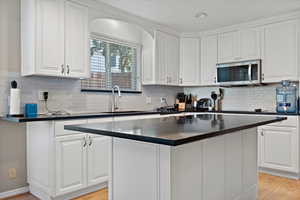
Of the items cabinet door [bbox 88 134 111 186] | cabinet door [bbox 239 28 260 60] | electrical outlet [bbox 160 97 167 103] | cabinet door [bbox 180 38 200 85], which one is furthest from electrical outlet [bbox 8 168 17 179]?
cabinet door [bbox 239 28 260 60]

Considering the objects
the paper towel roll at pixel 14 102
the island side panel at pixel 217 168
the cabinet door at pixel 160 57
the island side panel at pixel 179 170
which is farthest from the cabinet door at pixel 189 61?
the paper towel roll at pixel 14 102

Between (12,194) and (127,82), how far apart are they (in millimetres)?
2385

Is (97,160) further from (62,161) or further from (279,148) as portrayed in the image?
(279,148)

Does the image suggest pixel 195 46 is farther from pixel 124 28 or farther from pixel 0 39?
pixel 0 39

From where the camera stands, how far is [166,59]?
4379mm

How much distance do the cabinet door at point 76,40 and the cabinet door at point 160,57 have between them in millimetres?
1482

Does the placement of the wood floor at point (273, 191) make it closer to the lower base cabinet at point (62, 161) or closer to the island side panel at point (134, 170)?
the lower base cabinet at point (62, 161)

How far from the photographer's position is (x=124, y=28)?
4047mm

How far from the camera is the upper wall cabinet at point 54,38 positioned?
2594 mm

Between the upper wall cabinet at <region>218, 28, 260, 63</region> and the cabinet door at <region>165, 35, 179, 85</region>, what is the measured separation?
2.66 feet

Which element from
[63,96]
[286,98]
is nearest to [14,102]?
[63,96]

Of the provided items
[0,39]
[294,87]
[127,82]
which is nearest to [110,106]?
[127,82]

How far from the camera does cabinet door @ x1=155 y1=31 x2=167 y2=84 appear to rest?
4184mm

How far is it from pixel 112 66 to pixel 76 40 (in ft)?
3.58
